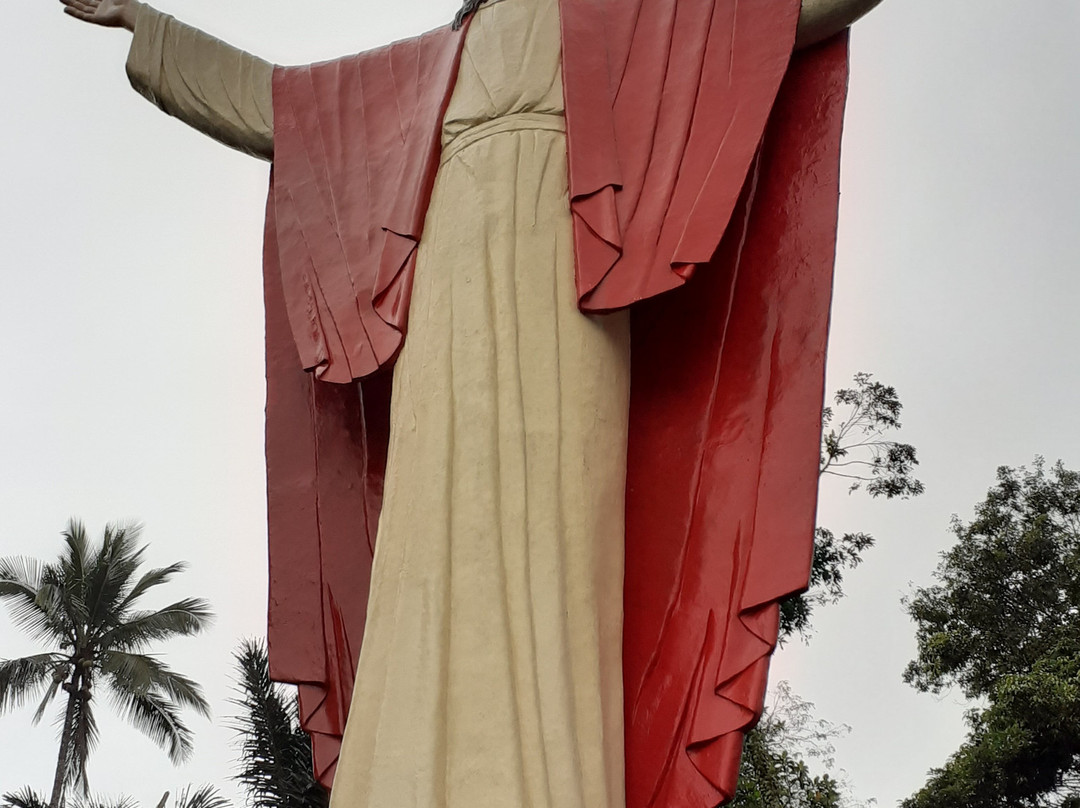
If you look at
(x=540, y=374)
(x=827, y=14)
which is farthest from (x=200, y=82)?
(x=827, y=14)

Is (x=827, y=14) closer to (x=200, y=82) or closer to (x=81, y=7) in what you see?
(x=200, y=82)

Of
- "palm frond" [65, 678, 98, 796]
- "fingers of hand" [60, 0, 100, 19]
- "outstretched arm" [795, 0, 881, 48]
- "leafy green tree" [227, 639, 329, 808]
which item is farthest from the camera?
"palm frond" [65, 678, 98, 796]

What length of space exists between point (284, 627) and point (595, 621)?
116 centimetres

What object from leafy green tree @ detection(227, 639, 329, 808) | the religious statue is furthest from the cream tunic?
leafy green tree @ detection(227, 639, 329, 808)

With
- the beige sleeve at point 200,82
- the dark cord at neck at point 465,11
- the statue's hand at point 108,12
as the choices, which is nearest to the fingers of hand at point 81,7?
the statue's hand at point 108,12

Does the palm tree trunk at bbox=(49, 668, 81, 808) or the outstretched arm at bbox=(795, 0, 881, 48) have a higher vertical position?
the palm tree trunk at bbox=(49, 668, 81, 808)

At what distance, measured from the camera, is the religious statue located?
357cm

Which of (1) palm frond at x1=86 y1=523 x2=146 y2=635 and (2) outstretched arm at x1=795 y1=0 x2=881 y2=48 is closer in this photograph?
(2) outstretched arm at x1=795 y1=0 x2=881 y2=48

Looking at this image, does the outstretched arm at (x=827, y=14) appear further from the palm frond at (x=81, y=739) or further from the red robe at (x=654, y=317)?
the palm frond at (x=81, y=739)

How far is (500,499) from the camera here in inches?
145

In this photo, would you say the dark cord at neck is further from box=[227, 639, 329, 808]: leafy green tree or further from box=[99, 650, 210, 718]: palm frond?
box=[99, 650, 210, 718]: palm frond

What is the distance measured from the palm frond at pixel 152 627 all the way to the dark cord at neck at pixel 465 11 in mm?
17970

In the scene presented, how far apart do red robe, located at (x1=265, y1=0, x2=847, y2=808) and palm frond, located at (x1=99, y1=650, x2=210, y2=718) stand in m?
17.0

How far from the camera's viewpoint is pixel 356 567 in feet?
14.3
